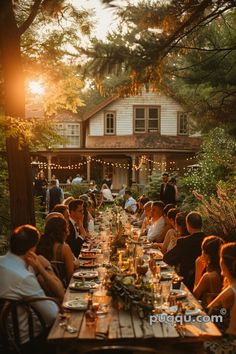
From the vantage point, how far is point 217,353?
4.53 meters

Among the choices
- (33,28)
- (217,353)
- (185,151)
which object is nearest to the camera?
(217,353)

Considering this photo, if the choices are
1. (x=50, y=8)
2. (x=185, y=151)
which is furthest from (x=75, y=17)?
(x=185, y=151)

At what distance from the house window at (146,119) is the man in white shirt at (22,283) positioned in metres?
32.1

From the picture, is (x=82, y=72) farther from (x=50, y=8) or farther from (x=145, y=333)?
(x=145, y=333)

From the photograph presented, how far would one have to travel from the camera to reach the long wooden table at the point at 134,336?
3.96 metres

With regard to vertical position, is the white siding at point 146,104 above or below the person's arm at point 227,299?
above

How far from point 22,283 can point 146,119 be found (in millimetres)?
32461

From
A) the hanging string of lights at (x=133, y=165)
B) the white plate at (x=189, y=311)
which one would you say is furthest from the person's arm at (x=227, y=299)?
the hanging string of lights at (x=133, y=165)

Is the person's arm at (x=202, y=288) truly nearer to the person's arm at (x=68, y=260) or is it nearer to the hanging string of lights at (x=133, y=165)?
the person's arm at (x=68, y=260)

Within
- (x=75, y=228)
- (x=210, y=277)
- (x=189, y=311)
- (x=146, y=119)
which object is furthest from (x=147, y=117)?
(x=189, y=311)

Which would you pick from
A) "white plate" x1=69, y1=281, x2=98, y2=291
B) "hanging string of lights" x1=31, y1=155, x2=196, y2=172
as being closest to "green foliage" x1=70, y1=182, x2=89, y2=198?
"hanging string of lights" x1=31, y1=155, x2=196, y2=172

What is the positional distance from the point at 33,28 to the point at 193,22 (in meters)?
5.70

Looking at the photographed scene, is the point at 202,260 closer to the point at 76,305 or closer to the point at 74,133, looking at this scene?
the point at 76,305

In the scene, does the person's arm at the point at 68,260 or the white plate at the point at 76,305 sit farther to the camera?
the person's arm at the point at 68,260
